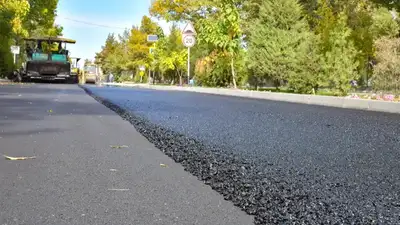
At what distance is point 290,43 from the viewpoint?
29828 mm

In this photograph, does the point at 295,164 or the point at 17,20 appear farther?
the point at 17,20

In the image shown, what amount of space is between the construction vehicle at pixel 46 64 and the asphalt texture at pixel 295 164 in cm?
3388

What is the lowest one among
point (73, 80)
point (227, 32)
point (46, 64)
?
point (73, 80)

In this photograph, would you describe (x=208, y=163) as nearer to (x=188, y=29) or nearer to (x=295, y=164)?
(x=295, y=164)

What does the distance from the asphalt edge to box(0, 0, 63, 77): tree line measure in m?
29.7

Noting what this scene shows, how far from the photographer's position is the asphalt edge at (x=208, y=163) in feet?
14.1

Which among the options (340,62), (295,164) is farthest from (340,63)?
(295,164)

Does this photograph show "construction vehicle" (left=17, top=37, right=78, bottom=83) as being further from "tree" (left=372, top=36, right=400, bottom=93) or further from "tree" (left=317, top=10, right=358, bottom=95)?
"tree" (left=317, top=10, right=358, bottom=95)

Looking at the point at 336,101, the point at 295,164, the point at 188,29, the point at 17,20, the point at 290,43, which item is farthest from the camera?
the point at 188,29

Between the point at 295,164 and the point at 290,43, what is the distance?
24.5 metres

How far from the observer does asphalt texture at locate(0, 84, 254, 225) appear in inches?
146

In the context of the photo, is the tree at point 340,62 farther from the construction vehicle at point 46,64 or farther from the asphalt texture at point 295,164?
the construction vehicle at point 46,64

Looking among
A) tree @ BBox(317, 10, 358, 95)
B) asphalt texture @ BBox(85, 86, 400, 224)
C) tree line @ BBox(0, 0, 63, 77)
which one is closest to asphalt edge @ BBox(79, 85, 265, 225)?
asphalt texture @ BBox(85, 86, 400, 224)

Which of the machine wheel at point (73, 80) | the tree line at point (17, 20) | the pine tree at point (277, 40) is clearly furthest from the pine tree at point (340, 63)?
the machine wheel at point (73, 80)
